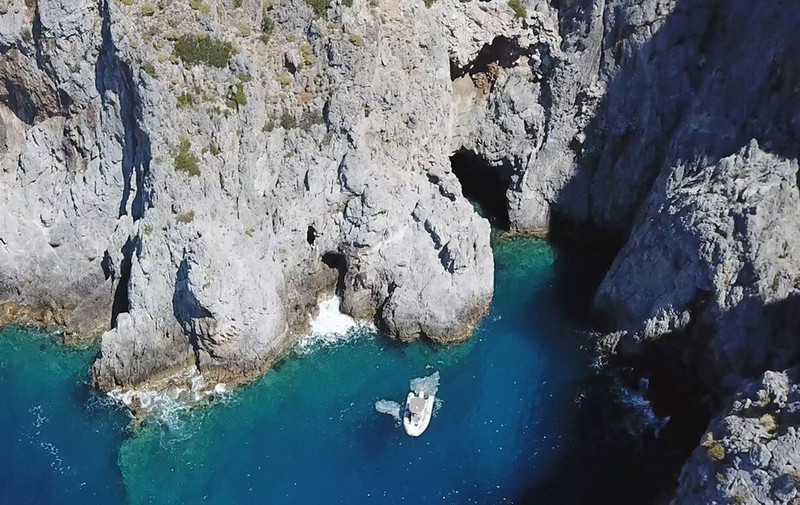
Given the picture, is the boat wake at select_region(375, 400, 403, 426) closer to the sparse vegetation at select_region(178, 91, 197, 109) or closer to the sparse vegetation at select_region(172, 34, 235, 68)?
the sparse vegetation at select_region(178, 91, 197, 109)

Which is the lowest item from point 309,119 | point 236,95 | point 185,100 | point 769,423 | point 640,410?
point 640,410

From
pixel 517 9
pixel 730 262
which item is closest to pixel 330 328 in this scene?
pixel 730 262

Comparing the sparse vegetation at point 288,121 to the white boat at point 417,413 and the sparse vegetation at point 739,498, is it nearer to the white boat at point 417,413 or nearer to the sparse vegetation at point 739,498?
the white boat at point 417,413

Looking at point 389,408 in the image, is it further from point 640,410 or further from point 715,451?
point 715,451

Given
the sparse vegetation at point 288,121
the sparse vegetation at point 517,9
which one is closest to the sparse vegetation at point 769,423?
the sparse vegetation at point 288,121

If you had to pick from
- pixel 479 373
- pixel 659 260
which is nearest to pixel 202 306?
pixel 479 373
